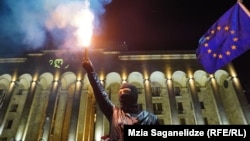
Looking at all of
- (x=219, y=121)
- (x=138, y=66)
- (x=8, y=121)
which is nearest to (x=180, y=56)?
(x=138, y=66)

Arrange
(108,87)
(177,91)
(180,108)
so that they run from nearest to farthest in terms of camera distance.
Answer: (180,108)
(108,87)
(177,91)

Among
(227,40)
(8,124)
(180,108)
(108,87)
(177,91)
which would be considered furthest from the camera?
(177,91)

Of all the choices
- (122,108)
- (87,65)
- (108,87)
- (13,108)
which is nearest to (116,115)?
(122,108)

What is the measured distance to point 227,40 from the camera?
8695 mm

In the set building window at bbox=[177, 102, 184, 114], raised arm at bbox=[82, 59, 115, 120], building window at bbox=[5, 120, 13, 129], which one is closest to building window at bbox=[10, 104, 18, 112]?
building window at bbox=[5, 120, 13, 129]

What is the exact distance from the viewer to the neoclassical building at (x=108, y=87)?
3303cm

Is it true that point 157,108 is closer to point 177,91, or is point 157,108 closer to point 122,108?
point 177,91

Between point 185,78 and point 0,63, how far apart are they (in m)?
29.3

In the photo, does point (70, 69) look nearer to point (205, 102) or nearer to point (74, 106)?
point (74, 106)

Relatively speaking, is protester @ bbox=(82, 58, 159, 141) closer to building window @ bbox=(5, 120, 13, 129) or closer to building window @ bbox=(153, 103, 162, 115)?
building window @ bbox=(153, 103, 162, 115)

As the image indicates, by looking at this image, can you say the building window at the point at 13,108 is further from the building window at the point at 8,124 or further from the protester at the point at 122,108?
the protester at the point at 122,108

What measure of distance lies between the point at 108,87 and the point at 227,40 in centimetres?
2957

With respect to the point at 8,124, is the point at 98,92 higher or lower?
lower

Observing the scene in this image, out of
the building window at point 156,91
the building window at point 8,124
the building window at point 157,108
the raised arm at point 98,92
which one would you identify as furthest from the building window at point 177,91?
the raised arm at point 98,92
